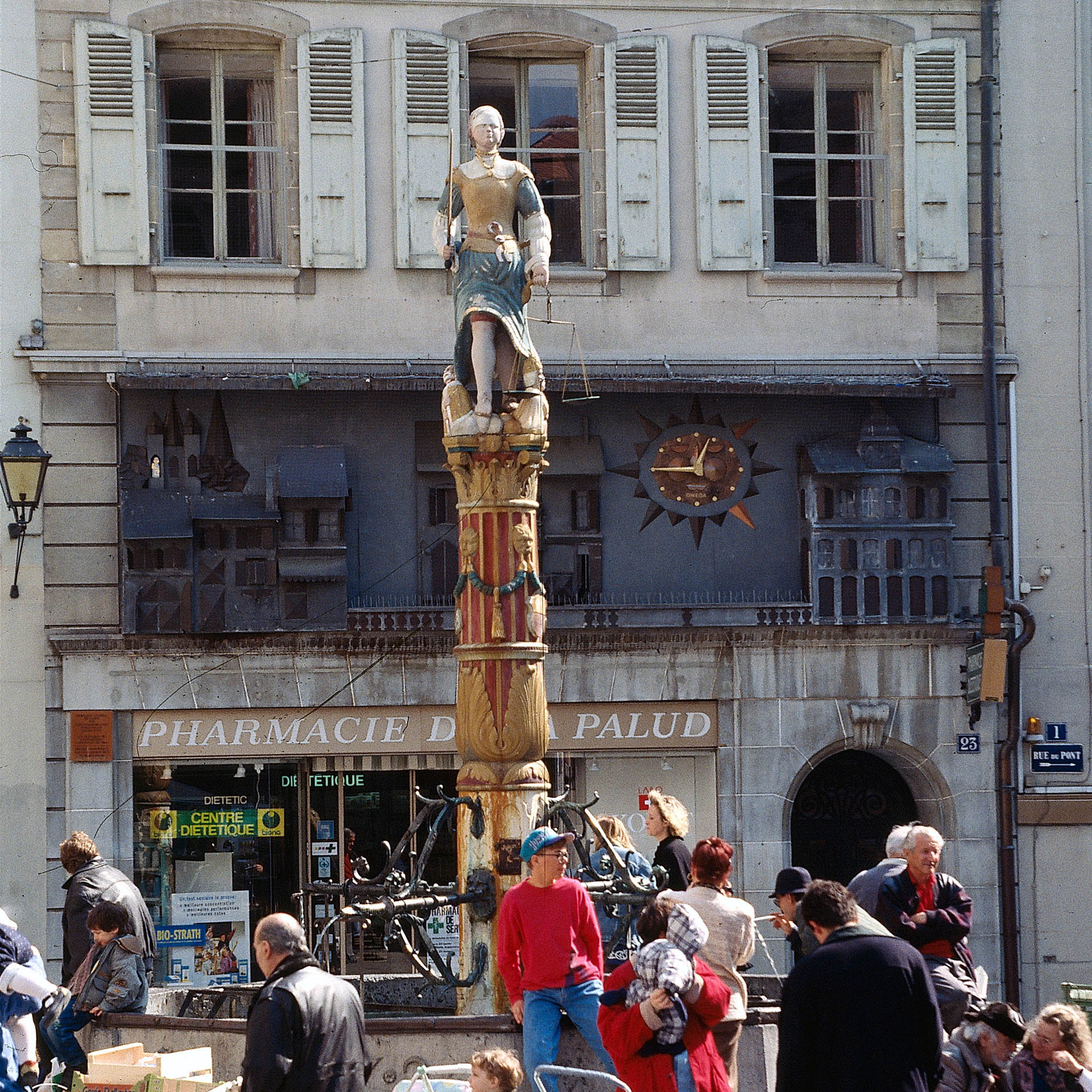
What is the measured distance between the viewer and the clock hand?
20203 mm

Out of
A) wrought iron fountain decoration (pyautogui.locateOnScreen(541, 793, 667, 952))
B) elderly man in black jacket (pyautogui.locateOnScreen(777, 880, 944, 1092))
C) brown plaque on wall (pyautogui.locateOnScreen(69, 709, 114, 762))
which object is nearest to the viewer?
elderly man in black jacket (pyautogui.locateOnScreen(777, 880, 944, 1092))

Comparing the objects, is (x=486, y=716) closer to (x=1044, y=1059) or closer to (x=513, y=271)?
(x=513, y=271)

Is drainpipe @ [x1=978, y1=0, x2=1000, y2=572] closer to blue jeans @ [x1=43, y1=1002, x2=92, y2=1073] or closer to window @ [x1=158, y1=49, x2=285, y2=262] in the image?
window @ [x1=158, y1=49, x2=285, y2=262]

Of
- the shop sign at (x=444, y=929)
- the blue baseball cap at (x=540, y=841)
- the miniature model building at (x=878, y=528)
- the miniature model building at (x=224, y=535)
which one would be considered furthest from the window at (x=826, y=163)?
the blue baseball cap at (x=540, y=841)

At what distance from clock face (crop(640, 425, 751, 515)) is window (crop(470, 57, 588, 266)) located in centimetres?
203

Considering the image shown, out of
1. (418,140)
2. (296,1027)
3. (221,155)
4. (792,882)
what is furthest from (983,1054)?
(221,155)

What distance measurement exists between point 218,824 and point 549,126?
7556 mm

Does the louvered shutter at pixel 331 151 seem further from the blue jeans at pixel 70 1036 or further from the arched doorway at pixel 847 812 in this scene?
the blue jeans at pixel 70 1036

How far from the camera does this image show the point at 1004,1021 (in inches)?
356

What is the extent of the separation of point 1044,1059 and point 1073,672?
11825 mm

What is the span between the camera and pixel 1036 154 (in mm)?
20688

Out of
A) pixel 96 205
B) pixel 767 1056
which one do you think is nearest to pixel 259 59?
pixel 96 205

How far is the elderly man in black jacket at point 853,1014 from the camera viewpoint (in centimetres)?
720

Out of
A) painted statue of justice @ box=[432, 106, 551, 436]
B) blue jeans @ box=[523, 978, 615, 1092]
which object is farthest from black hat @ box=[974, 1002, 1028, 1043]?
painted statue of justice @ box=[432, 106, 551, 436]
